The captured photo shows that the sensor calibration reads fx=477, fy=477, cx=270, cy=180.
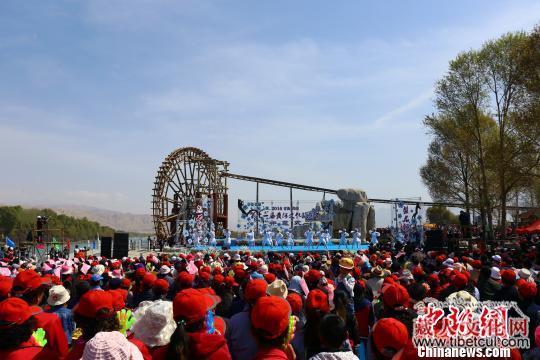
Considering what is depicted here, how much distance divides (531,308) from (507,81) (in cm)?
2237

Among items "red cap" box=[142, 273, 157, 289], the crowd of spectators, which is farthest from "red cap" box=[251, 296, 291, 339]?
"red cap" box=[142, 273, 157, 289]

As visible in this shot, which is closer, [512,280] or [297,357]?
[297,357]

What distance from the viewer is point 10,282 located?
5.80 metres

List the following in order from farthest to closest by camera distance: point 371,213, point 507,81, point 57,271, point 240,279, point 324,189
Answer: point 324,189, point 371,213, point 507,81, point 57,271, point 240,279

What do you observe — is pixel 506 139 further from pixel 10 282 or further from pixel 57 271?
pixel 10 282

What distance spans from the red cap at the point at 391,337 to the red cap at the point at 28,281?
4.01 m

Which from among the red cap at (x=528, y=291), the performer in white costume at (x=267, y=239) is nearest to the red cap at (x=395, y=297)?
the red cap at (x=528, y=291)

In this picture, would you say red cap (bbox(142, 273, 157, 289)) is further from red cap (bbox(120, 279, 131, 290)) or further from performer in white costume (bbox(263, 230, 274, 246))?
performer in white costume (bbox(263, 230, 274, 246))

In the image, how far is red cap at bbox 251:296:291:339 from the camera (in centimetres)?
295

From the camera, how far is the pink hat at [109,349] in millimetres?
2363

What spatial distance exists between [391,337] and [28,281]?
172 inches

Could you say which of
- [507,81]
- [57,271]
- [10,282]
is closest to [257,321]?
[10,282]

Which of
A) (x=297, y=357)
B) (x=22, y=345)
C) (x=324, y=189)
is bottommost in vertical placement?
(x=297, y=357)

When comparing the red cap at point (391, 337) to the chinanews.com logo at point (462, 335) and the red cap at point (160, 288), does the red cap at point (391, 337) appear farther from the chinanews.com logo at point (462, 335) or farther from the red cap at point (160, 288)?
the red cap at point (160, 288)
